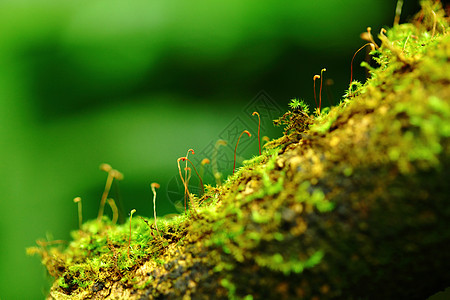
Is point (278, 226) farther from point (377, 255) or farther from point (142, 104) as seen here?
point (142, 104)

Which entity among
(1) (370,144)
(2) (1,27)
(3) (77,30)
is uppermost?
(2) (1,27)

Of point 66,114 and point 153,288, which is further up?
point 66,114

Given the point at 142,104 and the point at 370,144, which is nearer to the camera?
the point at 370,144

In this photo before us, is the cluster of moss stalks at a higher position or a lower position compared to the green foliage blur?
lower

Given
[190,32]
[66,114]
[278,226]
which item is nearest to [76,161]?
[66,114]

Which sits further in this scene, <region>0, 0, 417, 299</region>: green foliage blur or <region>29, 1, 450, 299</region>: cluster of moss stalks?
<region>0, 0, 417, 299</region>: green foliage blur
